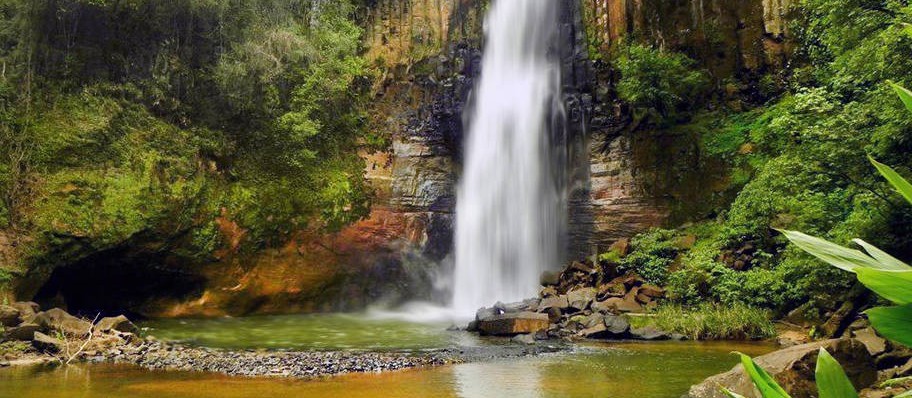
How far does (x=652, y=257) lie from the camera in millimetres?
15547

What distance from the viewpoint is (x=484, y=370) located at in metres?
8.52

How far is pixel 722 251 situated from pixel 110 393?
490 inches

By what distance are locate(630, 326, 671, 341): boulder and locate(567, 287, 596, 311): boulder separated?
2.19 metres

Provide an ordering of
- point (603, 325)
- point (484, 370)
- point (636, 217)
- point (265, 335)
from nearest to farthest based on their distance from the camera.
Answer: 1. point (484, 370)
2. point (603, 325)
3. point (265, 335)
4. point (636, 217)

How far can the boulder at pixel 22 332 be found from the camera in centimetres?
977

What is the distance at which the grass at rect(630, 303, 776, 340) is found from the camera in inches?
450

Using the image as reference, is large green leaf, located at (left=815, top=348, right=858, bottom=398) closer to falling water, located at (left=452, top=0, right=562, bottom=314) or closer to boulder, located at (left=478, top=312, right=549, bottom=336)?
boulder, located at (left=478, top=312, right=549, bottom=336)

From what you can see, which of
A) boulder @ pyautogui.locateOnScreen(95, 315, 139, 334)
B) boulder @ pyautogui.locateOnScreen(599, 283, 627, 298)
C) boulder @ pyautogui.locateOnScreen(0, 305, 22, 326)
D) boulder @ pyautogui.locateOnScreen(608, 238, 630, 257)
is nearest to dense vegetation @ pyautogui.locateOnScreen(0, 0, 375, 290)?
boulder @ pyautogui.locateOnScreen(0, 305, 22, 326)

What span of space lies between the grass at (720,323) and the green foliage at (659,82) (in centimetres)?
780

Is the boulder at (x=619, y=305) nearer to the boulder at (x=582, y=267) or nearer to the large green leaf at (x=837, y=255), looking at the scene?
the boulder at (x=582, y=267)

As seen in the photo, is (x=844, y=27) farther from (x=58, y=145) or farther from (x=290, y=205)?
(x=58, y=145)

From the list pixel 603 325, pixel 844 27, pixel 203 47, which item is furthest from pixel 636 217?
pixel 203 47

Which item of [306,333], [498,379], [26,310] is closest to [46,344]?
[26,310]

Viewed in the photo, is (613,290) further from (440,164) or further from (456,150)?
(456,150)
